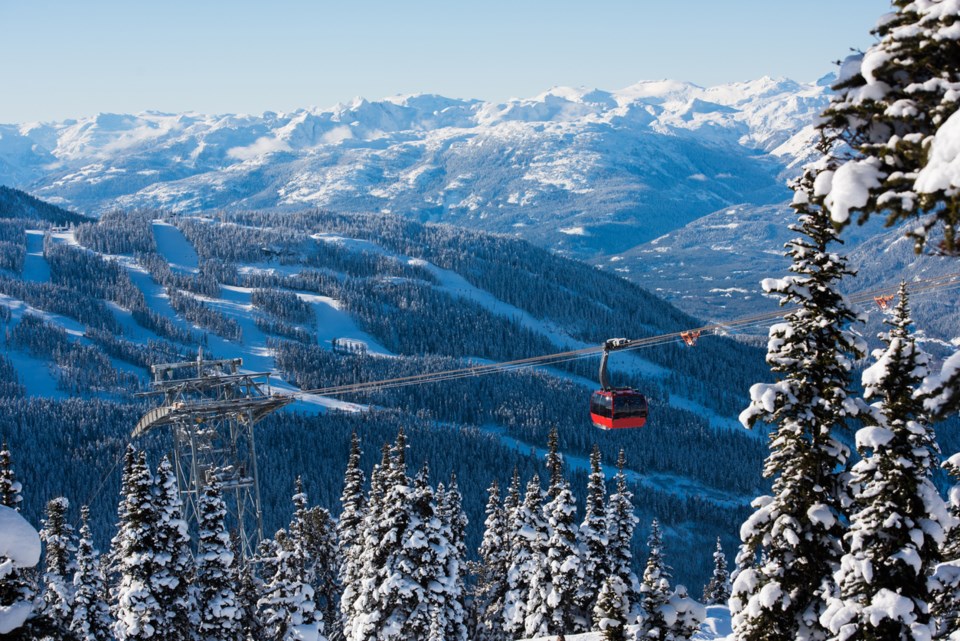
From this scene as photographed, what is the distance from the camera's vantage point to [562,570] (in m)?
51.0

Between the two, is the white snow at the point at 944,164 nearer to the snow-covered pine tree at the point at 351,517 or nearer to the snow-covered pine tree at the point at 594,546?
the snow-covered pine tree at the point at 594,546

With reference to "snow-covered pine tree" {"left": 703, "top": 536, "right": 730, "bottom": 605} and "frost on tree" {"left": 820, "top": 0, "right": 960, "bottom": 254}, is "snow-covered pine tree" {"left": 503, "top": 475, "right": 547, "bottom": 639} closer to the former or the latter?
"snow-covered pine tree" {"left": 703, "top": 536, "right": 730, "bottom": 605}

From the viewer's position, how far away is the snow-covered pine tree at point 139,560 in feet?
142

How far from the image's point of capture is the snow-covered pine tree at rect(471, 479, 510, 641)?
60812 millimetres

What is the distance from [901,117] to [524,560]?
4938cm

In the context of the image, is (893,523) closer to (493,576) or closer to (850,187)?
(850,187)

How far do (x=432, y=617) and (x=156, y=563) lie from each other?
14.0 metres

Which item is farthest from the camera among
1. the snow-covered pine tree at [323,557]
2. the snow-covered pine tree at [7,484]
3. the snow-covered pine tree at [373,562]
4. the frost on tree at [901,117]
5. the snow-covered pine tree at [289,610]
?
the snow-covered pine tree at [323,557]

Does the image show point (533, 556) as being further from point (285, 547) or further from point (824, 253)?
point (824, 253)

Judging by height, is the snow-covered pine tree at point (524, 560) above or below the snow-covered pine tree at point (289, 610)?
below

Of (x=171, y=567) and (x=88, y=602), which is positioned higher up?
(x=171, y=567)

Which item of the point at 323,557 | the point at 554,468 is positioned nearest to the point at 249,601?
the point at 323,557

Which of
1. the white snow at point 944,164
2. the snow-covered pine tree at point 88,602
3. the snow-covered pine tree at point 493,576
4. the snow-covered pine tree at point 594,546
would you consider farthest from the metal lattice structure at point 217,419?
the white snow at point 944,164

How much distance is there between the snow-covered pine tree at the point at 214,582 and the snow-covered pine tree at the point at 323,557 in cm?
1645
